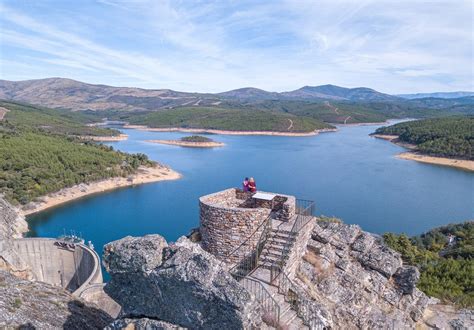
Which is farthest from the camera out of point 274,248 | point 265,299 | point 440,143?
point 440,143

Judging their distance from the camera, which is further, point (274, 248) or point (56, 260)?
point (56, 260)

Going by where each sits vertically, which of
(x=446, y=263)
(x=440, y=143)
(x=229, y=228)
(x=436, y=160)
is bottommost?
(x=436, y=160)

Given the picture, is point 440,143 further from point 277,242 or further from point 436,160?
point 277,242

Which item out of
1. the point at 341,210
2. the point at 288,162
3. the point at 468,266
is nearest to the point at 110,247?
the point at 468,266

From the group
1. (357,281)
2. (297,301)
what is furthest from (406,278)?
(297,301)

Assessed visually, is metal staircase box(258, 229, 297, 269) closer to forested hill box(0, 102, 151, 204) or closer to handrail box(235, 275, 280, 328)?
handrail box(235, 275, 280, 328)

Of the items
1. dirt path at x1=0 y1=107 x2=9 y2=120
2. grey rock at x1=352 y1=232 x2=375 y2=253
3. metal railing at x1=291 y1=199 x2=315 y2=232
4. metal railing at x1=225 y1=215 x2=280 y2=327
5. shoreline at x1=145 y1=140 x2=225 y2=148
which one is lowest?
shoreline at x1=145 y1=140 x2=225 y2=148

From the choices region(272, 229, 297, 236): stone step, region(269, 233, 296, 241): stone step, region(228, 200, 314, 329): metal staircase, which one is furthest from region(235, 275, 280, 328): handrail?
region(272, 229, 297, 236): stone step
